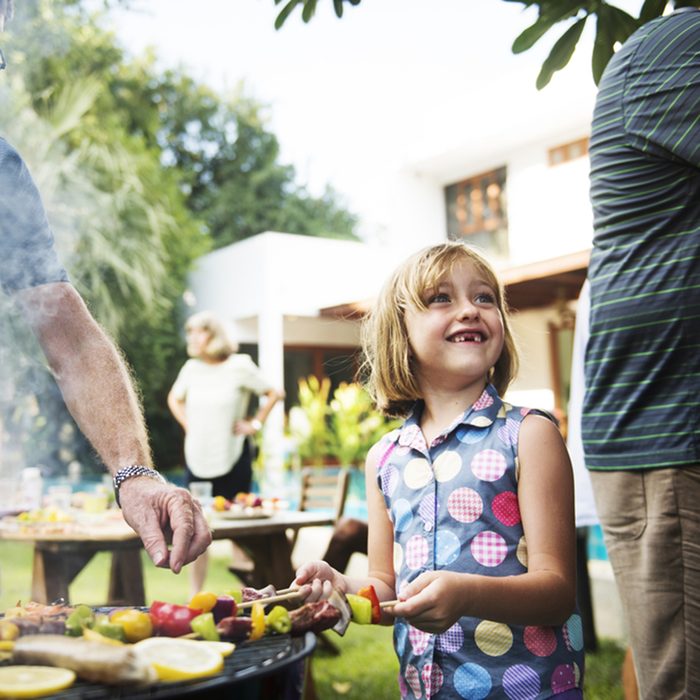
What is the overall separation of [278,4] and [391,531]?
1560 millimetres

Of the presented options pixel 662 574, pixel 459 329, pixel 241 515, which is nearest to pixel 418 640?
pixel 662 574

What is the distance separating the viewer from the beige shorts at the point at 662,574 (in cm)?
165

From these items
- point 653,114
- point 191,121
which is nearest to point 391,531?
point 653,114

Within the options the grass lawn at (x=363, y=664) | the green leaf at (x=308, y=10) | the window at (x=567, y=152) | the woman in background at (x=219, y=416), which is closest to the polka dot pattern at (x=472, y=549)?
the green leaf at (x=308, y=10)

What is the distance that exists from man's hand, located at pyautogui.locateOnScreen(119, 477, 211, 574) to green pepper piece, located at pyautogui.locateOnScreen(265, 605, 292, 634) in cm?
24

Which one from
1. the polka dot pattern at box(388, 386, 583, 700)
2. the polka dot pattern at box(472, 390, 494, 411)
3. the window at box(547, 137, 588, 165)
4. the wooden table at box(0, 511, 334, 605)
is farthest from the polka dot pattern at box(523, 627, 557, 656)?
the window at box(547, 137, 588, 165)

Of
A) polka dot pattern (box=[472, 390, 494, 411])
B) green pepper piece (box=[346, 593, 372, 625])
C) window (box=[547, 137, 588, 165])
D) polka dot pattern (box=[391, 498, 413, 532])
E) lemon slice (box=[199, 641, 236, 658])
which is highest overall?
window (box=[547, 137, 588, 165])

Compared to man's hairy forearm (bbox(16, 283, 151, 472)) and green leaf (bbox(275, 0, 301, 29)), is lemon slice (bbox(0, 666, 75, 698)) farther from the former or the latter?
green leaf (bbox(275, 0, 301, 29))

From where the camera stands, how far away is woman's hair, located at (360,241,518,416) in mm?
1784

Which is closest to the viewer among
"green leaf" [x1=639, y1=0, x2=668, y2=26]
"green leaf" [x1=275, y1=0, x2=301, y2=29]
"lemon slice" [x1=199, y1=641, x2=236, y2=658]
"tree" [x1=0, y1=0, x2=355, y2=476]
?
"lemon slice" [x1=199, y1=641, x2=236, y2=658]

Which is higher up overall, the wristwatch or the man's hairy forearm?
the man's hairy forearm

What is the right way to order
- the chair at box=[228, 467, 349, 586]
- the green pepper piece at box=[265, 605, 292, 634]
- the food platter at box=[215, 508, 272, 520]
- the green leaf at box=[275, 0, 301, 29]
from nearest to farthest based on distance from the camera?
the green pepper piece at box=[265, 605, 292, 634], the green leaf at box=[275, 0, 301, 29], the food platter at box=[215, 508, 272, 520], the chair at box=[228, 467, 349, 586]

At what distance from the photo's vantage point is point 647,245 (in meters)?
1.78

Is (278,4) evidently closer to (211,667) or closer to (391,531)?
(391,531)
